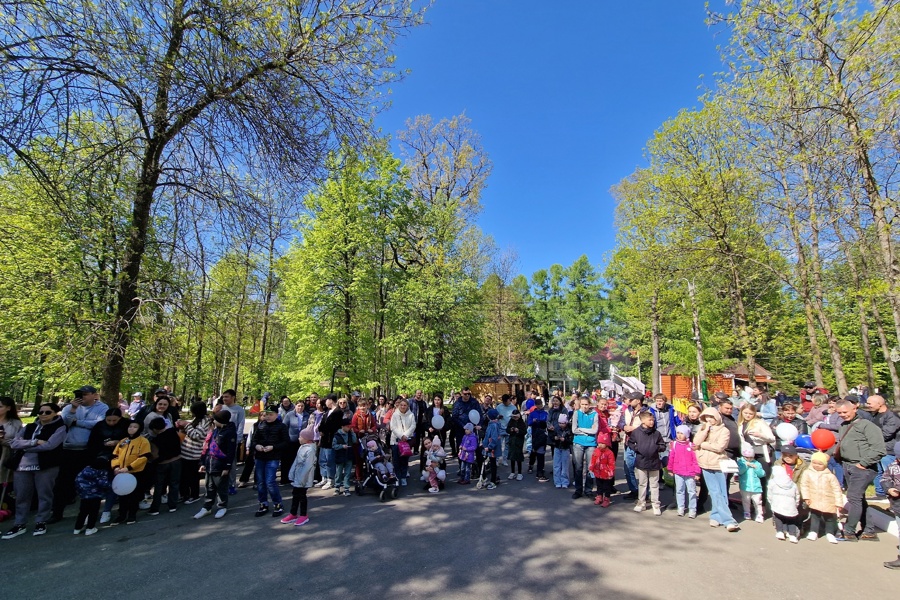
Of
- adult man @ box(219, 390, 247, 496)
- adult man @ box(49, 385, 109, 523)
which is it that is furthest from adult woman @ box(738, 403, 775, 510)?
adult man @ box(49, 385, 109, 523)

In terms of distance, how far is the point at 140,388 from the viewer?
1523cm

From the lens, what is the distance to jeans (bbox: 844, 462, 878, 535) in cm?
579

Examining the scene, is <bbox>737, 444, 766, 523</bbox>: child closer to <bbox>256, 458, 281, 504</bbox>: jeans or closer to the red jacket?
the red jacket

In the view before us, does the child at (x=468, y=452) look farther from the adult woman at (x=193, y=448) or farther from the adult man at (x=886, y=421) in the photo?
the adult man at (x=886, y=421)

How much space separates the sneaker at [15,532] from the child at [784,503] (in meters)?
10.3

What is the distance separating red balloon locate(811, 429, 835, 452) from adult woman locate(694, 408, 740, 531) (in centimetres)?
143

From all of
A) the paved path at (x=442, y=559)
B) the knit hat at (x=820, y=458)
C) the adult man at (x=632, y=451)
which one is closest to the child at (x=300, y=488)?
the paved path at (x=442, y=559)

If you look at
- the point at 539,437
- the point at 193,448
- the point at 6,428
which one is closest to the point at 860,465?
the point at 539,437

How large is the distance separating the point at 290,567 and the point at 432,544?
168 cm

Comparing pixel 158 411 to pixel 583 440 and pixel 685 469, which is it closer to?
pixel 583 440

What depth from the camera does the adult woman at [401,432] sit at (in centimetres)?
828

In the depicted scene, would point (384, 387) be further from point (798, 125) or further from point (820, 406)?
point (798, 125)

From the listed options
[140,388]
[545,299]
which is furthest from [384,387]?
[545,299]

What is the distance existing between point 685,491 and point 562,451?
2.32 metres
